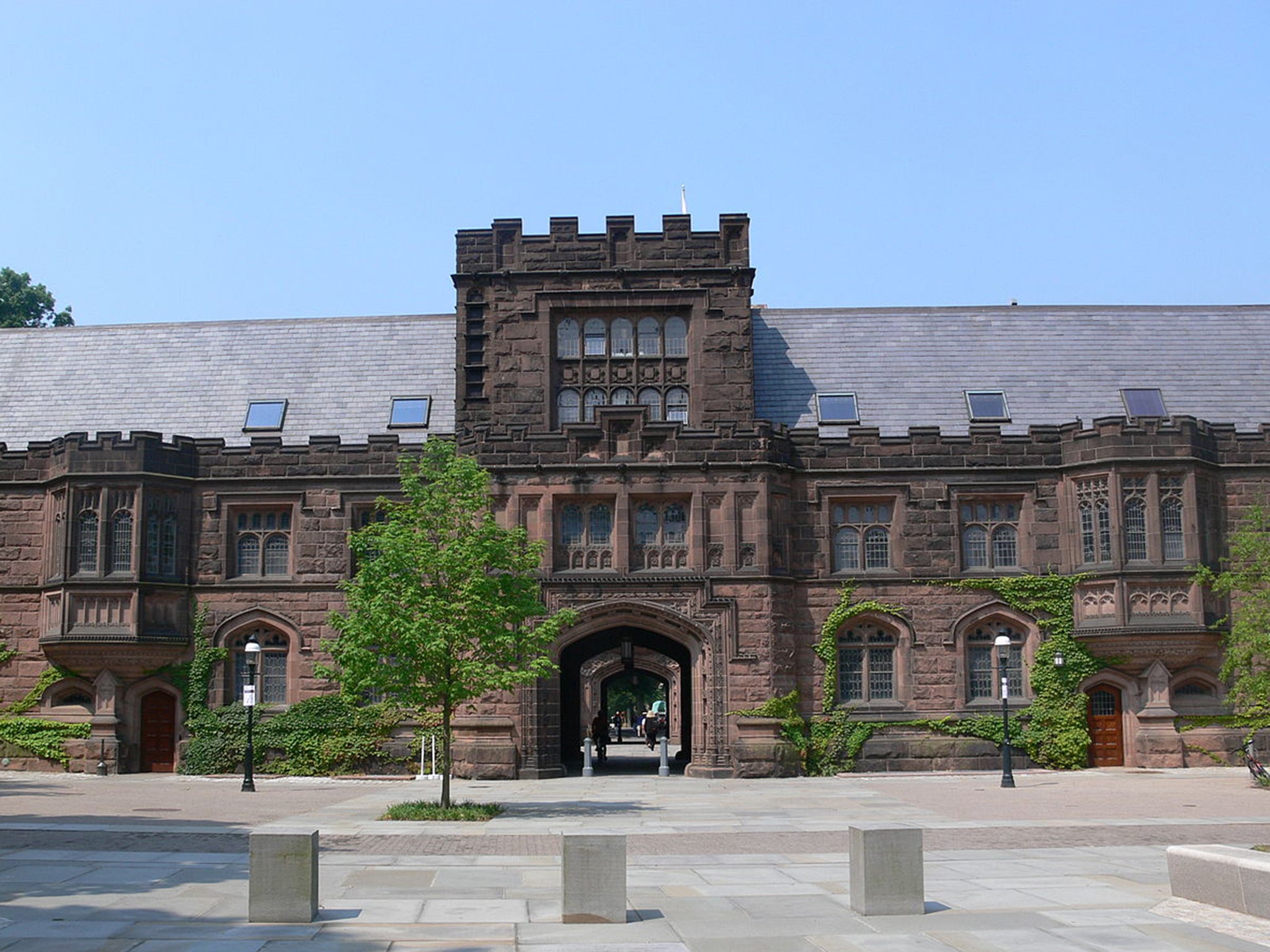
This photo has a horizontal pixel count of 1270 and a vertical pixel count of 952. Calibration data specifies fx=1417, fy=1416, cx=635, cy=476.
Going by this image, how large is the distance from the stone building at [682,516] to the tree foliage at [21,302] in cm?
2276

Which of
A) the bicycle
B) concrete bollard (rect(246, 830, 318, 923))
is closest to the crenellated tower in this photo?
the bicycle

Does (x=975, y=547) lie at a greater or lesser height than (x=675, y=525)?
lesser

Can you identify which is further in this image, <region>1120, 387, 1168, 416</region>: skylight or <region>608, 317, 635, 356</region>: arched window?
<region>1120, 387, 1168, 416</region>: skylight

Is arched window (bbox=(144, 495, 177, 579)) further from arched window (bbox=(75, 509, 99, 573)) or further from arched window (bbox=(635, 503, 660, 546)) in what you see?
arched window (bbox=(635, 503, 660, 546))

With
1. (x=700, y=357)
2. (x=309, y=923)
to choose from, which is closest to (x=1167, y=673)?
(x=700, y=357)

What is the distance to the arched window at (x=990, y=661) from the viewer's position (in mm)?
34438

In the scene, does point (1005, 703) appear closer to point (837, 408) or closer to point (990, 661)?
point (990, 661)

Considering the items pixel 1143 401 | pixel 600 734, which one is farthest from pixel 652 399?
pixel 1143 401

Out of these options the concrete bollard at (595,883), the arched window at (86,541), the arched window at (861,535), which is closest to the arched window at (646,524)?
the arched window at (861,535)

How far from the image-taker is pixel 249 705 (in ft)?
102

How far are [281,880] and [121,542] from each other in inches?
907

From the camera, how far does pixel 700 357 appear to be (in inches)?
1396

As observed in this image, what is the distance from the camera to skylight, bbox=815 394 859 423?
36.9m

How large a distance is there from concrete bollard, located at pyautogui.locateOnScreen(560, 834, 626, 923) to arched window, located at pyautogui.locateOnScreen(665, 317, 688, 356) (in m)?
23.6
